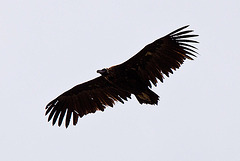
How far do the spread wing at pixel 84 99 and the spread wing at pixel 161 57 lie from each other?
1.49 m

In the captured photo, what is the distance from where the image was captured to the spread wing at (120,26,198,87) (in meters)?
17.6

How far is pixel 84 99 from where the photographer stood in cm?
2002

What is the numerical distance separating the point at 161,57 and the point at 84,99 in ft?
11.3

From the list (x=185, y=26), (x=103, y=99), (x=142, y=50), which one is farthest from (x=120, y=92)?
(x=185, y=26)

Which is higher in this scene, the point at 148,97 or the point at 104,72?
the point at 104,72

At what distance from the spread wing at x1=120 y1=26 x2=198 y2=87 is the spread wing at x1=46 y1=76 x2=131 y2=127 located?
58.8 inches

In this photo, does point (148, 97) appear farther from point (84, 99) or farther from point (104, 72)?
point (84, 99)

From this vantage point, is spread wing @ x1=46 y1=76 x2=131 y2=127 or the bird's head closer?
the bird's head

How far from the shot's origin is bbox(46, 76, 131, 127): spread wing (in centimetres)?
1961

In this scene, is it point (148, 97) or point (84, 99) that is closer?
point (148, 97)

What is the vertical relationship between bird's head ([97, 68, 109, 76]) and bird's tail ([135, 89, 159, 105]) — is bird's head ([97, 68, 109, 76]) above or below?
above

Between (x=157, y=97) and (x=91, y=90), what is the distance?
2.74 meters

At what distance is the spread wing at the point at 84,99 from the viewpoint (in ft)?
64.3

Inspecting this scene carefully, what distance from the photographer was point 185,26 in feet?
56.1
